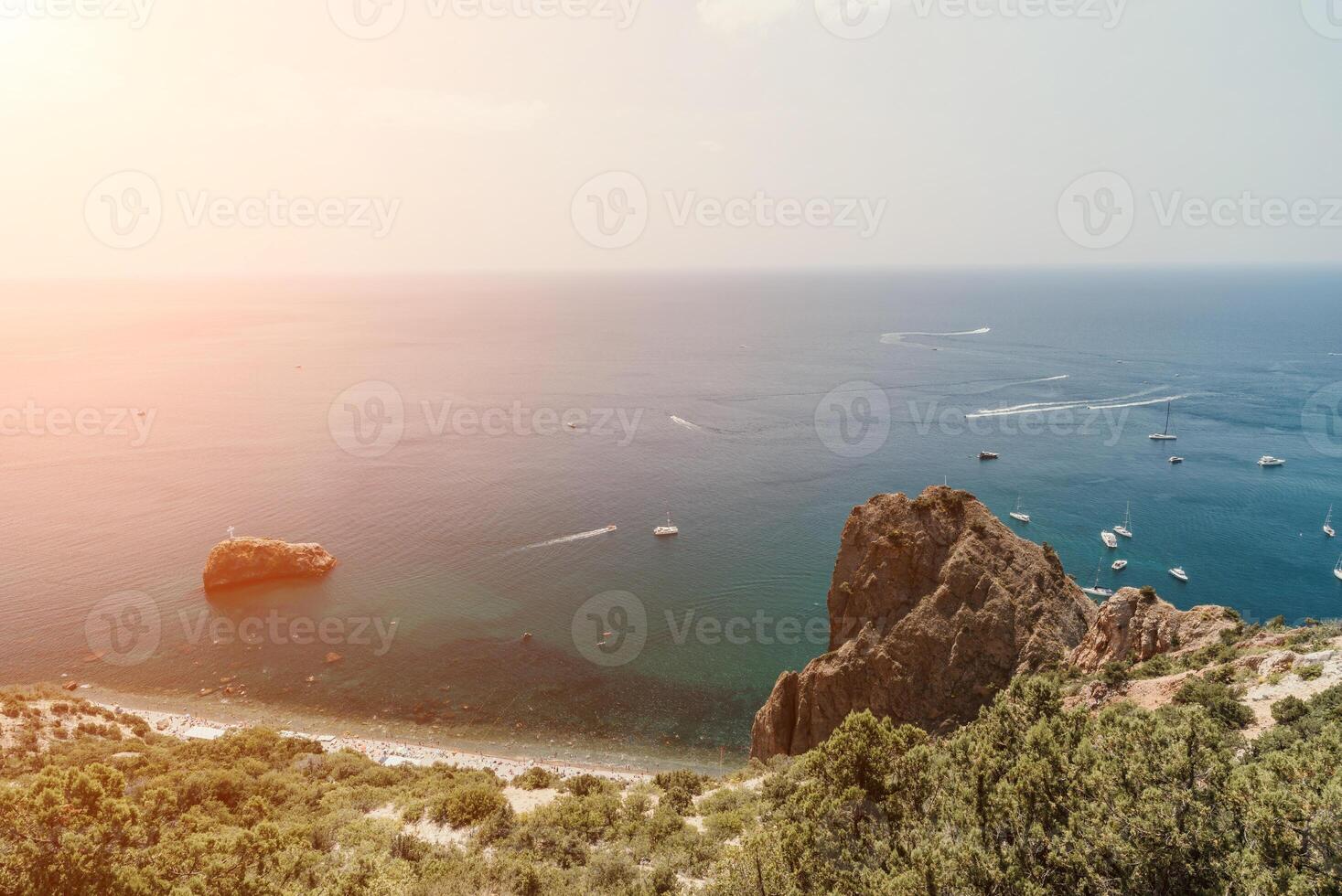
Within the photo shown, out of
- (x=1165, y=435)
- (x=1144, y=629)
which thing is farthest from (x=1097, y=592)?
(x=1165, y=435)

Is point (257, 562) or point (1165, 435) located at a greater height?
point (1165, 435)

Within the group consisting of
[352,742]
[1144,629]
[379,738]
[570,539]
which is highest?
[1144,629]

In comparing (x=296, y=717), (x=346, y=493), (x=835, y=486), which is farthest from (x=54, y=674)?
(x=835, y=486)

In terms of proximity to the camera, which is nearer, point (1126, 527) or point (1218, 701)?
point (1218, 701)

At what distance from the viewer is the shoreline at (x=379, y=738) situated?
156 feet

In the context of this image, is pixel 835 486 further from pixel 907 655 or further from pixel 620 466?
pixel 907 655

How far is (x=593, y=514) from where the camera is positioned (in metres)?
88.3

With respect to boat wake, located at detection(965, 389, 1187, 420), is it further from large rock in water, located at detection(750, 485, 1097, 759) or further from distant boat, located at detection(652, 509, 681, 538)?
large rock in water, located at detection(750, 485, 1097, 759)

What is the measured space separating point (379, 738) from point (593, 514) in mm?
41580

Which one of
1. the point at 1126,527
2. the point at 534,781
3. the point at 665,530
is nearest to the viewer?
the point at 534,781

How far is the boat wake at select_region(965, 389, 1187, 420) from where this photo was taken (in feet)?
414

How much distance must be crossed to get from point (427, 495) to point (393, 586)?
24081mm

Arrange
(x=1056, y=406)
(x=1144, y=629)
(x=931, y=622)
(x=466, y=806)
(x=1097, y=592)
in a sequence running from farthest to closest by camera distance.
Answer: (x=1056, y=406), (x=1097, y=592), (x=931, y=622), (x=1144, y=629), (x=466, y=806)

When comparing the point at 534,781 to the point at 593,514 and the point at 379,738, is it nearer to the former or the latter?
the point at 379,738
